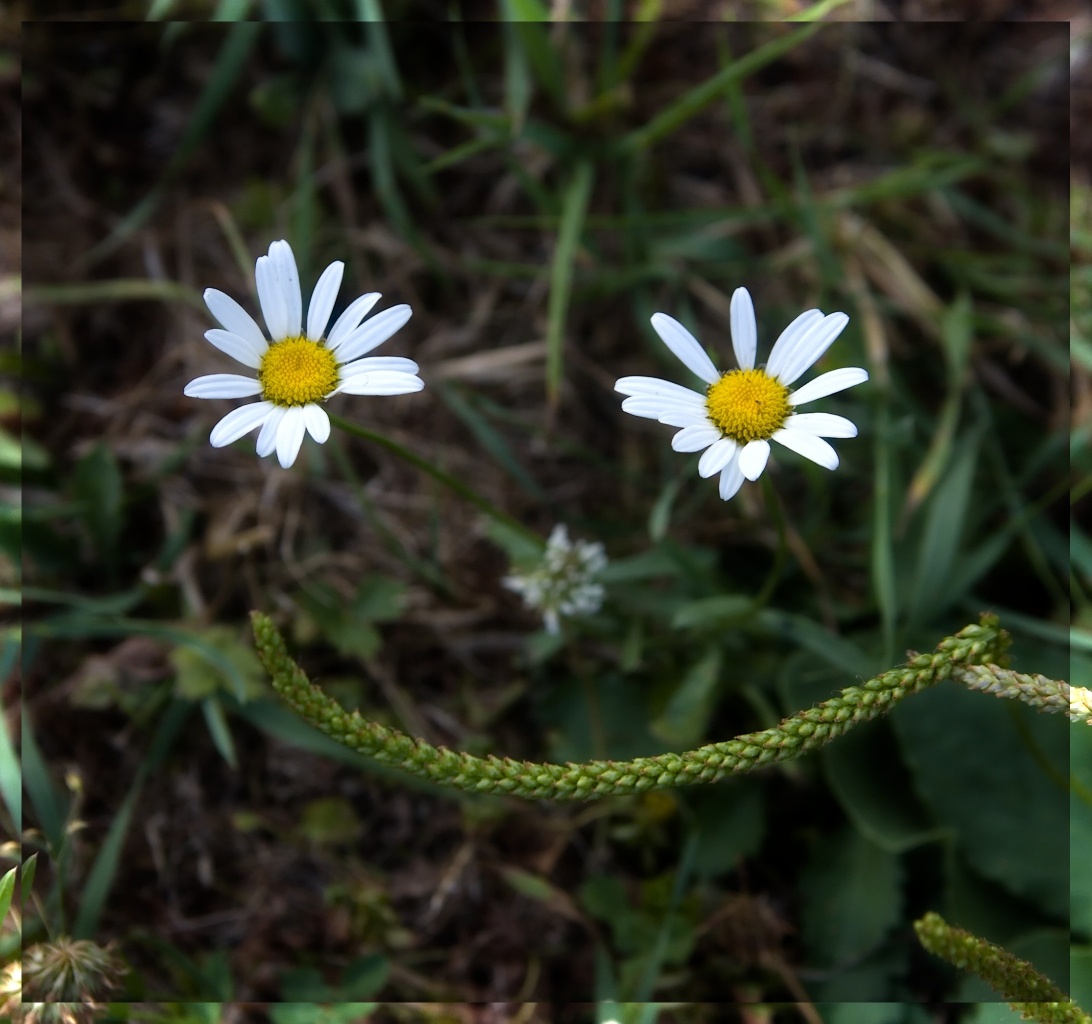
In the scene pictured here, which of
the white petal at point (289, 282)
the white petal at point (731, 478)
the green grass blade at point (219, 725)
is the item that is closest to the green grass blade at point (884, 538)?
the white petal at point (731, 478)

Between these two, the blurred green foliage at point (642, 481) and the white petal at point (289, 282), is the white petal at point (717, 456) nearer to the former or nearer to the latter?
the blurred green foliage at point (642, 481)

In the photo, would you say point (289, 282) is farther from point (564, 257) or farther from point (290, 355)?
point (564, 257)

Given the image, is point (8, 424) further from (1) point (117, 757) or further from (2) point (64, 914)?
(2) point (64, 914)

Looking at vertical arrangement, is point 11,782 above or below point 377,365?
below

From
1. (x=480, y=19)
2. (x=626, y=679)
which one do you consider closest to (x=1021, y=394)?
(x=626, y=679)

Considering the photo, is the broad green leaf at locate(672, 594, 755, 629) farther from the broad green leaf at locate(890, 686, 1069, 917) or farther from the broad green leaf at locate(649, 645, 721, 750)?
the broad green leaf at locate(890, 686, 1069, 917)

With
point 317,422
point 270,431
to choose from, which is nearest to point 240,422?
point 270,431
